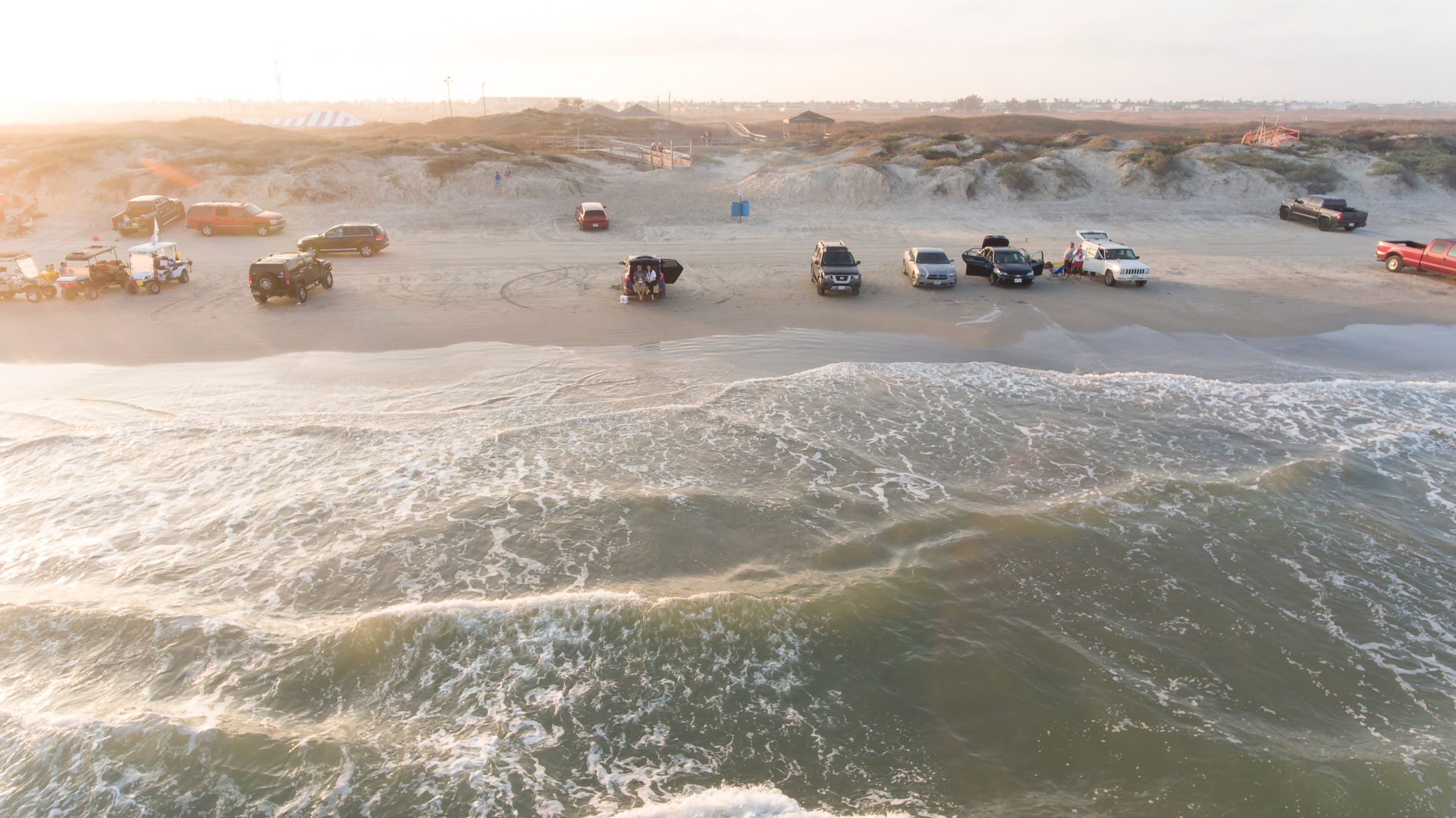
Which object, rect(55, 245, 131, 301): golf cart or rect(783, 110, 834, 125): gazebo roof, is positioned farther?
rect(783, 110, 834, 125): gazebo roof

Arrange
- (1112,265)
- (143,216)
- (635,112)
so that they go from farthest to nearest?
(635,112) < (143,216) < (1112,265)

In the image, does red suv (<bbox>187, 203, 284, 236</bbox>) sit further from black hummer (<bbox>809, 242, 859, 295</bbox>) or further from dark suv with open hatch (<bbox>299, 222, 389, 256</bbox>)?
black hummer (<bbox>809, 242, 859, 295</bbox>)

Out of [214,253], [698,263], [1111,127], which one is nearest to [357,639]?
[698,263]

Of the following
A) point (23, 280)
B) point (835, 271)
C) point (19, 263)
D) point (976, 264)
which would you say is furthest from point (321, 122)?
point (976, 264)

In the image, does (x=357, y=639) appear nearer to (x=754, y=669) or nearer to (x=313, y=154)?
(x=754, y=669)

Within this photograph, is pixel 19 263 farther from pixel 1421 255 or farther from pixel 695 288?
pixel 1421 255

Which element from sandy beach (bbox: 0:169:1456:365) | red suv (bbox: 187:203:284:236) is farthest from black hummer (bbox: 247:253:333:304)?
red suv (bbox: 187:203:284:236)
